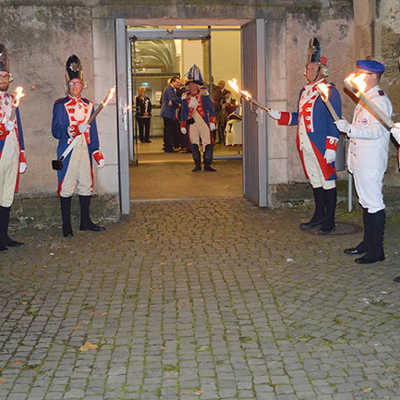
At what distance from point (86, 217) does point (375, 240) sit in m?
3.78

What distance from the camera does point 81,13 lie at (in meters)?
A: 10.0

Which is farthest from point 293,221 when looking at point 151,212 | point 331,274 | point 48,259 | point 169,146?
point 169,146

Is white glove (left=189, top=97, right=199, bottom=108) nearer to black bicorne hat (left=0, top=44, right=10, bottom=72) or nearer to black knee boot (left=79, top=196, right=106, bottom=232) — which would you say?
black knee boot (left=79, top=196, right=106, bottom=232)

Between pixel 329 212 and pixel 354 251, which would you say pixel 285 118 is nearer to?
pixel 329 212

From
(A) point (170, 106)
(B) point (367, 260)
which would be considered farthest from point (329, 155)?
(A) point (170, 106)

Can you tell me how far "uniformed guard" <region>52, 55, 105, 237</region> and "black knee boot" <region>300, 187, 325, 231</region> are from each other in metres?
2.62

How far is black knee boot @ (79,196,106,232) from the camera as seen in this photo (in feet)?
31.6

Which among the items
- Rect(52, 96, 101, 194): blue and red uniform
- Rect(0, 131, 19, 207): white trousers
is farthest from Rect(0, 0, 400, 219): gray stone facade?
Rect(0, 131, 19, 207): white trousers

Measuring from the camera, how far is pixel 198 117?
1523 cm

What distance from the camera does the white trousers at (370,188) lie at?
24.7 ft

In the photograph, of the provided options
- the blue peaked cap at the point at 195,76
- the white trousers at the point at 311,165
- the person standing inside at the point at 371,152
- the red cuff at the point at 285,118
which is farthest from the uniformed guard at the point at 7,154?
the blue peaked cap at the point at 195,76

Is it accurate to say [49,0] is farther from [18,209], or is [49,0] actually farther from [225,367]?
[225,367]

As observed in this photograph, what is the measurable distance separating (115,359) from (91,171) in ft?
15.1

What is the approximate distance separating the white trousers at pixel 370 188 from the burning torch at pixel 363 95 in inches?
22.4
